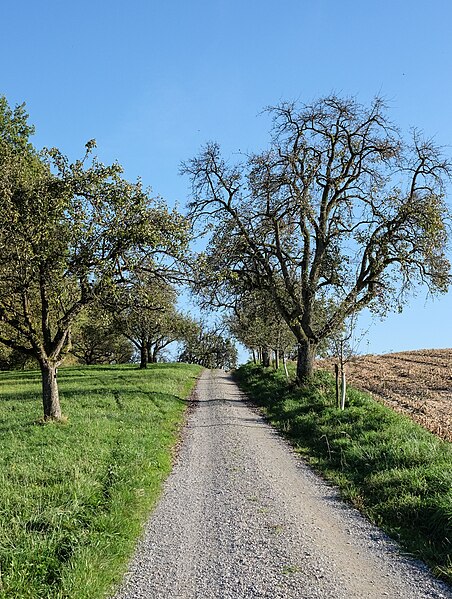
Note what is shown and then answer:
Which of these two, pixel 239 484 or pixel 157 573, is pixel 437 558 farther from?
pixel 239 484

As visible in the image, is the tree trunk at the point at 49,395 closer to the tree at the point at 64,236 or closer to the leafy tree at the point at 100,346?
the tree at the point at 64,236

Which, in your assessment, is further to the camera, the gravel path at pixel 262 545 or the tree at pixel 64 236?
the tree at pixel 64 236

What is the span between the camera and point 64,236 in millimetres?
17703

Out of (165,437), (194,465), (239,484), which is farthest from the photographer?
(165,437)

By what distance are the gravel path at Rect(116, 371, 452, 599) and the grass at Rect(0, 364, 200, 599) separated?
47cm

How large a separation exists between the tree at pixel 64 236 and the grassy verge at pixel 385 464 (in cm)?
816

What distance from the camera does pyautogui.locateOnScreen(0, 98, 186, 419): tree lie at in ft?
56.8

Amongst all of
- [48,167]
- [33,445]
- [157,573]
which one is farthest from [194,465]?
[48,167]

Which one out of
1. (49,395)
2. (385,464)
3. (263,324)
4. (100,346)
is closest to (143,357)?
(263,324)

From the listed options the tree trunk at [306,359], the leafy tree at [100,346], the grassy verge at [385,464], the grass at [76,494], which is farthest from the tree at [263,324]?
the leafy tree at [100,346]

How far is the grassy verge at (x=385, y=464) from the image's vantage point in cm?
830

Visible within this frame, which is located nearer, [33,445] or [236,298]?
[33,445]

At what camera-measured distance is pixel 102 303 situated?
1891 cm

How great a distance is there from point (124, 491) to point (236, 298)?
65.8 ft
